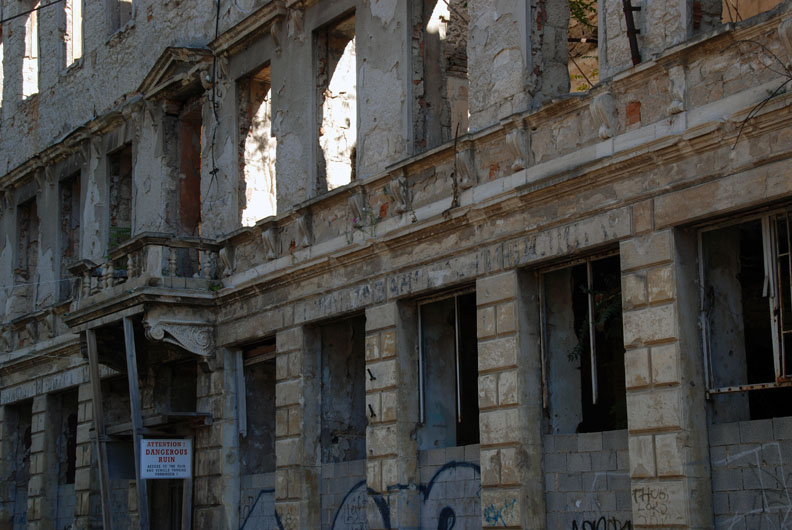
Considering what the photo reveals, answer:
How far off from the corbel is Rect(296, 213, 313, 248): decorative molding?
306 centimetres

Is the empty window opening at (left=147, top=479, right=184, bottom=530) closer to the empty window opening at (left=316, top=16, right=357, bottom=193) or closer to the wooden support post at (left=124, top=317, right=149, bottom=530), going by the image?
the wooden support post at (left=124, top=317, right=149, bottom=530)

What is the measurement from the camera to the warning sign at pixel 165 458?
16.0 meters

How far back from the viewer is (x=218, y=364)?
16875mm

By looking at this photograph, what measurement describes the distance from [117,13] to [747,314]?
15.0 m

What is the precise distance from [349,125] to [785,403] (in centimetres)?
767

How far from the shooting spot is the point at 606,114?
1103 cm

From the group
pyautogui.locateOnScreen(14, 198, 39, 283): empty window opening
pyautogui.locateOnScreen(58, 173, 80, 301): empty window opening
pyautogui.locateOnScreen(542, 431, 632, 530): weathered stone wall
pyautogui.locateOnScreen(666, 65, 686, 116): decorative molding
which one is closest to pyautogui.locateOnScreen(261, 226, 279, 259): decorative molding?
pyautogui.locateOnScreen(542, 431, 632, 530): weathered stone wall

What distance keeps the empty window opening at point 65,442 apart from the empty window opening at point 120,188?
10.7ft

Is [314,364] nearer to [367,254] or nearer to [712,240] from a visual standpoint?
[367,254]

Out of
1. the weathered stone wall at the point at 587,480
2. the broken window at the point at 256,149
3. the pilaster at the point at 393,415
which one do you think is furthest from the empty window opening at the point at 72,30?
the weathered stone wall at the point at 587,480

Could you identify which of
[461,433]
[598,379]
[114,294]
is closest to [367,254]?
[461,433]

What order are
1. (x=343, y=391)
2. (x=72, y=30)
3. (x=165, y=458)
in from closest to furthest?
(x=343, y=391) → (x=165, y=458) → (x=72, y=30)

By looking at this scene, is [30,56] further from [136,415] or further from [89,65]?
[136,415]

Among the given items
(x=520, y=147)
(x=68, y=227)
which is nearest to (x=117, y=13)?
(x=68, y=227)
